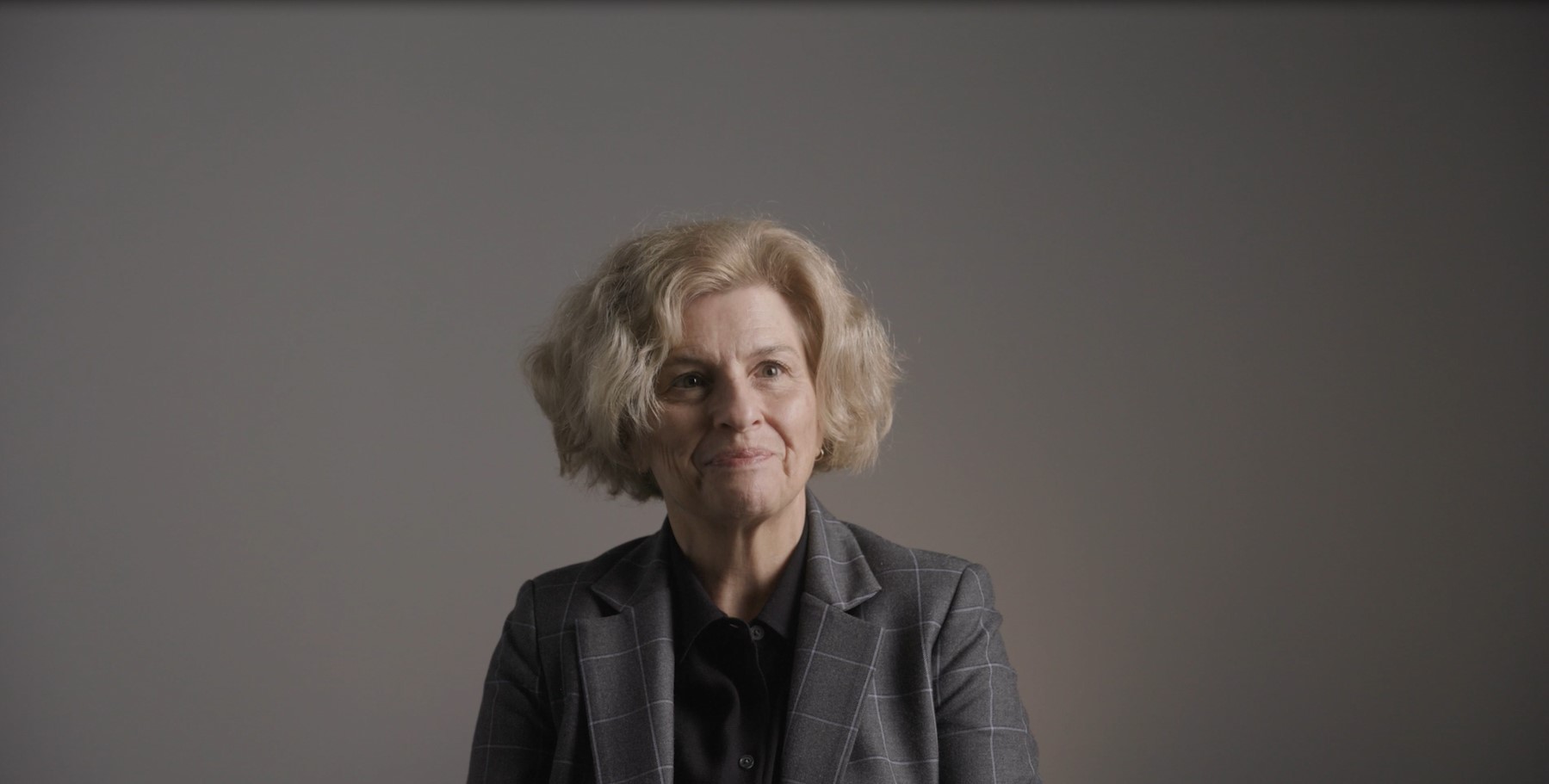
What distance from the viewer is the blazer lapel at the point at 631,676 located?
6.27 feet

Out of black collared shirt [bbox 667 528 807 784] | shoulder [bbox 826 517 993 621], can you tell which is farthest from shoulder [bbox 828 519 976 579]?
black collared shirt [bbox 667 528 807 784]

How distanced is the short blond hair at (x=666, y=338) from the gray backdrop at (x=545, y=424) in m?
0.96

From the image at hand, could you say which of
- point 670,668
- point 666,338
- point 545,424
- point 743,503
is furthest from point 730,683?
point 545,424

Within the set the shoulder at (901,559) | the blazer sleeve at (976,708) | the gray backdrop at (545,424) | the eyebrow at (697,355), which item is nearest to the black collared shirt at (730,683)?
the shoulder at (901,559)

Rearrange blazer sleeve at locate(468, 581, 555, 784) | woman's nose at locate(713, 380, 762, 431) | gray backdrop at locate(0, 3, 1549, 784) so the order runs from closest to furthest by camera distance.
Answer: woman's nose at locate(713, 380, 762, 431) → blazer sleeve at locate(468, 581, 555, 784) → gray backdrop at locate(0, 3, 1549, 784)

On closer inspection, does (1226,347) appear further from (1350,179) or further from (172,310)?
(172,310)

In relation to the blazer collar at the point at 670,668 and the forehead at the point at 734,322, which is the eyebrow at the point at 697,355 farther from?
the blazer collar at the point at 670,668

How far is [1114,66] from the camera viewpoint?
3.08m

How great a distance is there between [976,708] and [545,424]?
1569 millimetres

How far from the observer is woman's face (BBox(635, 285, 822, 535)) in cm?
188

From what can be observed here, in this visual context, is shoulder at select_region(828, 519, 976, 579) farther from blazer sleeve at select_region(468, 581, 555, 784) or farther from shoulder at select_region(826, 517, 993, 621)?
blazer sleeve at select_region(468, 581, 555, 784)

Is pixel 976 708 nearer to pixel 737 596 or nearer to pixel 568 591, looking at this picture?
pixel 737 596

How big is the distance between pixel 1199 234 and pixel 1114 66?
1.47 feet

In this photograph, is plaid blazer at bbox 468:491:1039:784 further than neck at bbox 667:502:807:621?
No
